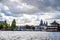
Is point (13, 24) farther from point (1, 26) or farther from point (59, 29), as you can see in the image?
point (59, 29)

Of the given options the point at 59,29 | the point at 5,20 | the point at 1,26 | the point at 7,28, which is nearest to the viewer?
the point at 1,26

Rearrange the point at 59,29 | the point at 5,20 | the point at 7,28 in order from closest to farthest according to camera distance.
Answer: the point at 7,28 < the point at 59,29 < the point at 5,20

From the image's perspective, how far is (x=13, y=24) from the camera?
17262cm

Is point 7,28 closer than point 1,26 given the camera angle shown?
No

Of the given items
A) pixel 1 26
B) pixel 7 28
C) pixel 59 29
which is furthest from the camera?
pixel 59 29

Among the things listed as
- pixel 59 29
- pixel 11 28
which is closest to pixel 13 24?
pixel 11 28

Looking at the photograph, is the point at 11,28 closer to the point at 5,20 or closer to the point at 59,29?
the point at 5,20

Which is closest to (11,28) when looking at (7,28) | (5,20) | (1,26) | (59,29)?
(7,28)

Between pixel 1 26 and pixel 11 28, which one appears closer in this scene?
pixel 1 26

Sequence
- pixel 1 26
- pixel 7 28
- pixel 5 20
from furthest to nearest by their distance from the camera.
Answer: pixel 5 20
pixel 7 28
pixel 1 26

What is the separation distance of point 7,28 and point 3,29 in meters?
5.61

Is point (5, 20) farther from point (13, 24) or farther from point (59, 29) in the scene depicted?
point (59, 29)

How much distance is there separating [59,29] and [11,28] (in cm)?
4014

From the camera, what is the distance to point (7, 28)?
534 feet
